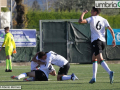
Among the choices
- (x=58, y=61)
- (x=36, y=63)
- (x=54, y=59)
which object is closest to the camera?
(x=54, y=59)

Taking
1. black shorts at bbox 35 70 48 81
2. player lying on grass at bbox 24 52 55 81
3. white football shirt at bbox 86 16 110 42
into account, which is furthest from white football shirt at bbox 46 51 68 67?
white football shirt at bbox 86 16 110 42

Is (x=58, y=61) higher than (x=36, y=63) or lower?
higher

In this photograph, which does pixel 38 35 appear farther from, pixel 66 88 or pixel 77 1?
pixel 77 1

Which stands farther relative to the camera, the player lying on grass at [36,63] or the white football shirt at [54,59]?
the player lying on grass at [36,63]

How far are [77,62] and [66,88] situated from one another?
11372mm

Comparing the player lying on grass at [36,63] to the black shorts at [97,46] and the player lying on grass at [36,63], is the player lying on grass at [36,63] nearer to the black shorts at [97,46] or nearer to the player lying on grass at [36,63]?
the player lying on grass at [36,63]

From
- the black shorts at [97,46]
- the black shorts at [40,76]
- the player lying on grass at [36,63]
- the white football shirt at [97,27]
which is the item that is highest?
the white football shirt at [97,27]

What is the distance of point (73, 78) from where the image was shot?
10.1 metres

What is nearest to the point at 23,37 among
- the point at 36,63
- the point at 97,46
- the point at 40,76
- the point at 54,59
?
the point at 36,63

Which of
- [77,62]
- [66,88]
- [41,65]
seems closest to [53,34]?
[77,62]

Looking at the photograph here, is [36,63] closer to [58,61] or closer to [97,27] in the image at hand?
[58,61]

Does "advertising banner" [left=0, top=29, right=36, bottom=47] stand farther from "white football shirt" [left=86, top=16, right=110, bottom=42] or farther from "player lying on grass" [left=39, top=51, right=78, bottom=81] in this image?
"white football shirt" [left=86, top=16, right=110, bottom=42]

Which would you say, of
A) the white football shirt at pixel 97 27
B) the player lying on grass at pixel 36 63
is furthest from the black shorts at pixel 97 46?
the player lying on grass at pixel 36 63

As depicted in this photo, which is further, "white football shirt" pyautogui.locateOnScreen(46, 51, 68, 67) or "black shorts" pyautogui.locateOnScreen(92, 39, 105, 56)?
"white football shirt" pyautogui.locateOnScreen(46, 51, 68, 67)
